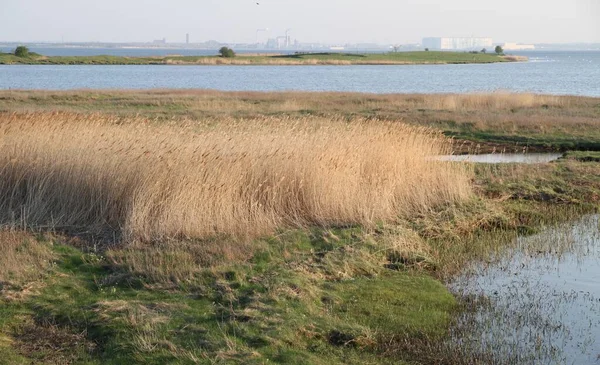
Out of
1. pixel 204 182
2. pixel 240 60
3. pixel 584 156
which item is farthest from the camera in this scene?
pixel 240 60

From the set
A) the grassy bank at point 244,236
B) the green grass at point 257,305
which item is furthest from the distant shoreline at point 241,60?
the green grass at point 257,305

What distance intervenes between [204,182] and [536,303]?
5269 millimetres

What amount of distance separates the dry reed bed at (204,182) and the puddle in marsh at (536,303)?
2.22 metres

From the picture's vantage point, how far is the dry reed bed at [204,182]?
37.0ft

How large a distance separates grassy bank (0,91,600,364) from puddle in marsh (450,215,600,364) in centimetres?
37

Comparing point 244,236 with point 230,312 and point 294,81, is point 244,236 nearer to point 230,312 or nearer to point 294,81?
point 230,312

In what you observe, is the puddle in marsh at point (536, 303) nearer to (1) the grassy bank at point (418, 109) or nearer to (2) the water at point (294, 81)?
(1) the grassy bank at point (418, 109)

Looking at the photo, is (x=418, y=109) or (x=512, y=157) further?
(x=418, y=109)

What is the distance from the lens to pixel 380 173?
13.4m

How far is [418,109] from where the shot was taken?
3103 centimetres

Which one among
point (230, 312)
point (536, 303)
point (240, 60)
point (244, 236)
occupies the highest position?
point (240, 60)

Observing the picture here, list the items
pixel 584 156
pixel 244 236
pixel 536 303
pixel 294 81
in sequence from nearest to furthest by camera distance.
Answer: pixel 536 303, pixel 244 236, pixel 584 156, pixel 294 81

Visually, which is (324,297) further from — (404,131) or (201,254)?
(404,131)

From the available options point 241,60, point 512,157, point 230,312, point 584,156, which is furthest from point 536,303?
point 241,60
